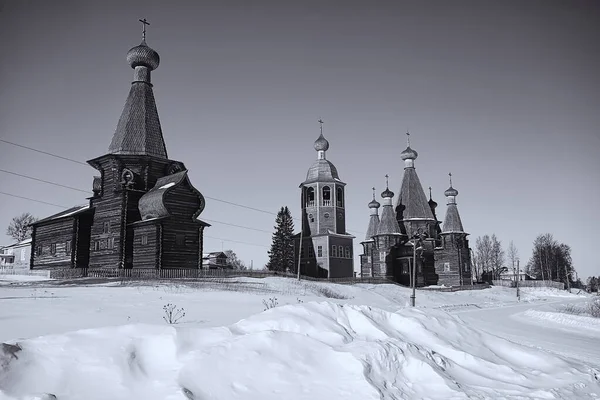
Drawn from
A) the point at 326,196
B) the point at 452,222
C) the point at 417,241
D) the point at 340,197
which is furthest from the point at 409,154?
the point at 326,196

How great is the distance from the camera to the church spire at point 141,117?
1425 inches

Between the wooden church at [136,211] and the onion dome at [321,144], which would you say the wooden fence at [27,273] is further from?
the onion dome at [321,144]

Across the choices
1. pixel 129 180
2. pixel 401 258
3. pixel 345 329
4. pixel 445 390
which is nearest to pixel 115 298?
pixel 345 329

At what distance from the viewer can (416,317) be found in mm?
10906

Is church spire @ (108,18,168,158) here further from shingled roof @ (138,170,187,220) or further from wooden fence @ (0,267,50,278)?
wooden fence @ (0,267,50,278)

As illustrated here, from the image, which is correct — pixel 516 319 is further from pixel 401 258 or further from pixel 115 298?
pixel 401 258

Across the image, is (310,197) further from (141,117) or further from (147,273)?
(147,273)

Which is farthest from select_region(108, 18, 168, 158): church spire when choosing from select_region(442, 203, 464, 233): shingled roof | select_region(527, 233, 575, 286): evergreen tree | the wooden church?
select_region(527, 233, 575, 286): evergreen tree

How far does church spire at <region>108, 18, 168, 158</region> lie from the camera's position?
36.2 meters

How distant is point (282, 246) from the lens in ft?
221

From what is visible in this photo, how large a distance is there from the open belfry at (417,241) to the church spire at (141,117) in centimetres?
2774

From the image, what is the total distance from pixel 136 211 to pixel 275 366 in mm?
30116

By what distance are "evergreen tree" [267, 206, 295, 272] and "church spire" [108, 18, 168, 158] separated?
1243 inches

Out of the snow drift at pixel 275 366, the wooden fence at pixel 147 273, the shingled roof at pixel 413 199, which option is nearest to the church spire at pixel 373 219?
the shingled roof at pixel 413 199
